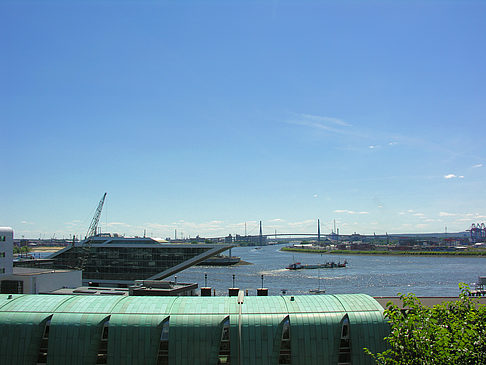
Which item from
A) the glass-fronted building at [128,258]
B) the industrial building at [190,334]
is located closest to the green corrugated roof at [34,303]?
the industrial building at [190,334]

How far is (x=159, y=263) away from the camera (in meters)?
86.2

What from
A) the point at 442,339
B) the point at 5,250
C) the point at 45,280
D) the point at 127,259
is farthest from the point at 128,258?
the point at 442,339

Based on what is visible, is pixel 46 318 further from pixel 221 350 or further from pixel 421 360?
pixel 421 360

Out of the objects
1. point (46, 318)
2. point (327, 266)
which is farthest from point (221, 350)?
point (327, 266)

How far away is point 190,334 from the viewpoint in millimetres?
24328

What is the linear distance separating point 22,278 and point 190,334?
34.7 m

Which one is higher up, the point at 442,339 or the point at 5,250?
the point at 5,250

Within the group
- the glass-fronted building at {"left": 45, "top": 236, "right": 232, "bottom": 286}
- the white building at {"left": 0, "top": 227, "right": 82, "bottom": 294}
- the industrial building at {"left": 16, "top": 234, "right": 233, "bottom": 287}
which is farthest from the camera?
the glass-fronted building at {"left": 45, "top": 236, "right": 232, "bottom": 286}

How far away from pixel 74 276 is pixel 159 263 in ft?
88.9

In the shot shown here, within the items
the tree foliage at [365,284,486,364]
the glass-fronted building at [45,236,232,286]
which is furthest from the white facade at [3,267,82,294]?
the tree foliage at [365,284,486,364]

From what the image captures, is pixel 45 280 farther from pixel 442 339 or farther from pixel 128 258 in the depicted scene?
pixel 442 339

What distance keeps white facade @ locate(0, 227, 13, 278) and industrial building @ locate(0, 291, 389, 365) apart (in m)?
31.0

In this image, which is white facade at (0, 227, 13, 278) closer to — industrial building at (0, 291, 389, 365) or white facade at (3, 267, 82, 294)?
white facade at (3, 267, 82, 294)

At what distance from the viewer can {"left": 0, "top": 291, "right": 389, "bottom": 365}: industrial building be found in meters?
24.1
